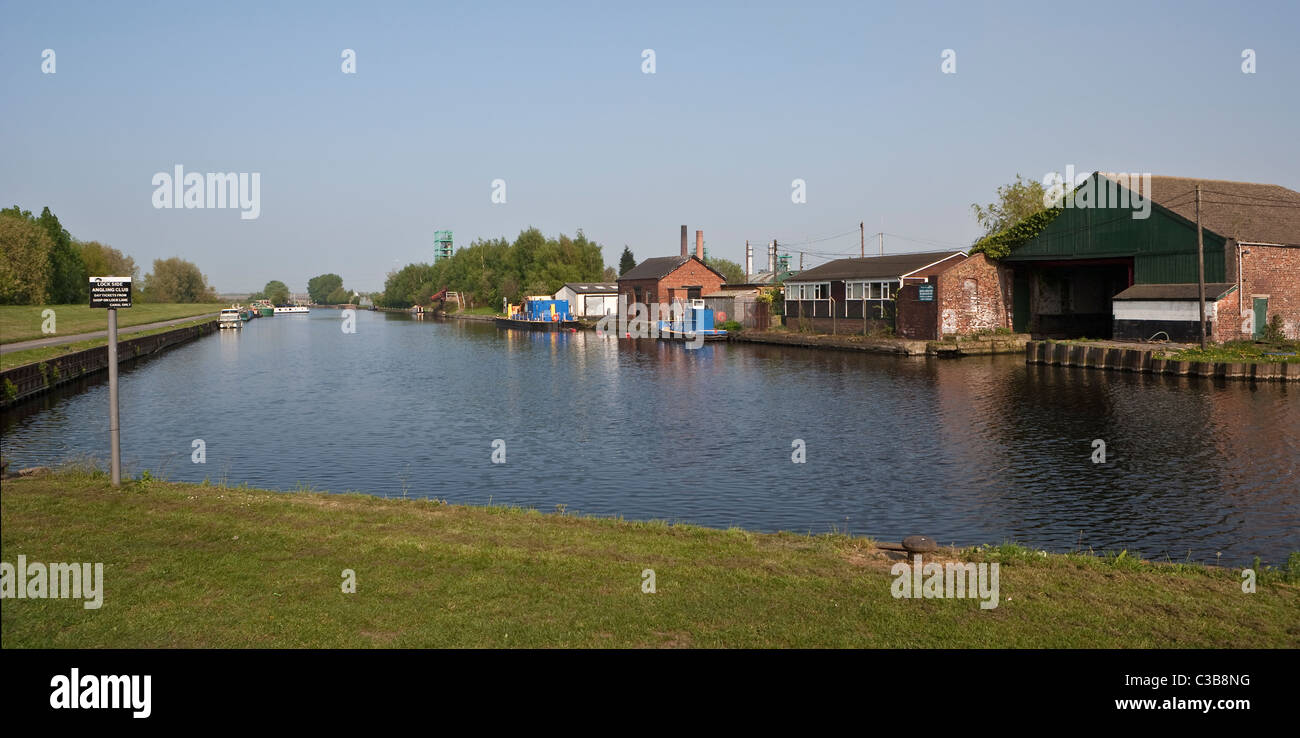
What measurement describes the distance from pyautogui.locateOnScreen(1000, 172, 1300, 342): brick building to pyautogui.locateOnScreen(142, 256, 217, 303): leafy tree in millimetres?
170982

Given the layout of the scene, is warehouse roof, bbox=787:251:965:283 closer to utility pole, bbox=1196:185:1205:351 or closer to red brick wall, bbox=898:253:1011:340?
red brick wall, bbox=898:253:1011:340

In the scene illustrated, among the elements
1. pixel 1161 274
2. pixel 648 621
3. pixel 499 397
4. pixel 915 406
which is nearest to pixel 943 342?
pixel 1161 274

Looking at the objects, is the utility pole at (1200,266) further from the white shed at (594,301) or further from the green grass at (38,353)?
the white shed at (594,301)

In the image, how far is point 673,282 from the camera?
90500 millimetres

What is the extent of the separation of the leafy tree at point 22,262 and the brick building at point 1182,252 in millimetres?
93502

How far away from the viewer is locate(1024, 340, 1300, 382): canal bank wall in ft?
131

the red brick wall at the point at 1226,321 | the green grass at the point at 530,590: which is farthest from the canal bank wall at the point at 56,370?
the red brick wall at the point at 1226,321

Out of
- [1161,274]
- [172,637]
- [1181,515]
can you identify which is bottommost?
[1181,515]

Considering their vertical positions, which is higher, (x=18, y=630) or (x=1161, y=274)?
(x=1161, y=274)

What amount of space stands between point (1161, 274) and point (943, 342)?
1270 centimetres

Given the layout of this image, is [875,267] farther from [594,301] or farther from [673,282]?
[594,301]

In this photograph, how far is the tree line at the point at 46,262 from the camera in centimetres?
9200
